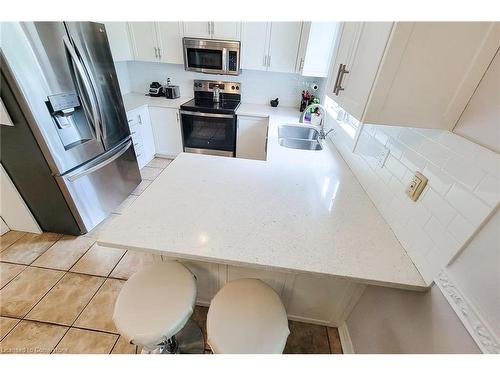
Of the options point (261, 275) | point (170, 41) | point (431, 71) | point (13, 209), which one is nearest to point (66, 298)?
point (13, 209)

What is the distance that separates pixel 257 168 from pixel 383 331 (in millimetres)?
1064

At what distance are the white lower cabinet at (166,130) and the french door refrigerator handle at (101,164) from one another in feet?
2.41

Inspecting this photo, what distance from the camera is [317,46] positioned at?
7.68ft

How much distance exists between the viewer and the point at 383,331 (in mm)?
982

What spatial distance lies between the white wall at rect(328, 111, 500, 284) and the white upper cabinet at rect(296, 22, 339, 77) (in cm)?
166

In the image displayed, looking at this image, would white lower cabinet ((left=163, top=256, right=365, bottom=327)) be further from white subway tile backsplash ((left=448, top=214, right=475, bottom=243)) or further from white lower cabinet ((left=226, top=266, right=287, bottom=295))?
white subway tile backsplash ((left=448, top=214, right=475, bottom=243))

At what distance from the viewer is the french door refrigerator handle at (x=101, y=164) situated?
1736 millimetres

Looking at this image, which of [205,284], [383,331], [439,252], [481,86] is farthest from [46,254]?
[481,86]

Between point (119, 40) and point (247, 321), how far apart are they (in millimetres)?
3348

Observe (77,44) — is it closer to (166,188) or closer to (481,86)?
(166,188)

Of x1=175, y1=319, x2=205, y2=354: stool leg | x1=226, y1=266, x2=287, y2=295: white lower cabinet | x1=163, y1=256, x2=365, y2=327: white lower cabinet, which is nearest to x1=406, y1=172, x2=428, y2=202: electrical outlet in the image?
x1=163, y1=256, x2=365, y2=327: white lower cabinet

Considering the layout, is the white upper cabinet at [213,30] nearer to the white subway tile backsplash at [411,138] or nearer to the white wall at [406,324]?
the white subway tile backsplash at [411,138]

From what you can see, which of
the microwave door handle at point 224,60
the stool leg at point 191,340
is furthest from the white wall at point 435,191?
the microwave door handle at point 224,60
